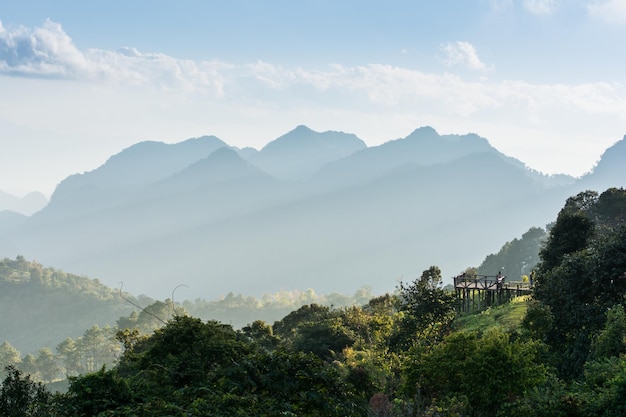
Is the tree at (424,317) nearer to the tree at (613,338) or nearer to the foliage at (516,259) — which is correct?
the tree at (613,338)

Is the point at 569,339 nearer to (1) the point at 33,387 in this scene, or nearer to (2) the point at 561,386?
(2) the point at 561,386

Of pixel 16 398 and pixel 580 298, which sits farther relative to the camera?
pixel 580 298

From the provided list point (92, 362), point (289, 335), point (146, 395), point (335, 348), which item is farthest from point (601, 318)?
point (92, 362)

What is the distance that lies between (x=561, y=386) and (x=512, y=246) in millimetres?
96621

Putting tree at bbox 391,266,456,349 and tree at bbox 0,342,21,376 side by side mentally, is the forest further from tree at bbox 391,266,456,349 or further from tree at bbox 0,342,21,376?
tree at bbox 0,342,21,376

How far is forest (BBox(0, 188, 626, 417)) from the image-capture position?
444 inches

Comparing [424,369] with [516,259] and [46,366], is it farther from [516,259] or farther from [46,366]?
[46,366]

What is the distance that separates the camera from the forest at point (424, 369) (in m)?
11.3

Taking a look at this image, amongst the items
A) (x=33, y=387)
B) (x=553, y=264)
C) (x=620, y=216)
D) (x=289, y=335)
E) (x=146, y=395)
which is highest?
(x=620, y=216)

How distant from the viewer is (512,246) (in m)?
106

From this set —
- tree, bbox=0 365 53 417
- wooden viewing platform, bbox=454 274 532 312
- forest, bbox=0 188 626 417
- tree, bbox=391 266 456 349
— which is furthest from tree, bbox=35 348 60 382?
tree, bbox=0 365 53 417

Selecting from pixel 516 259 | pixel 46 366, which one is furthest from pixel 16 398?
pixel 46 366

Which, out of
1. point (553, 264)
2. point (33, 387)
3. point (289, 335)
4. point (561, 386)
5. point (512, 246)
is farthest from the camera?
point (512, 246)

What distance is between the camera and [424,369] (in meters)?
16.3
